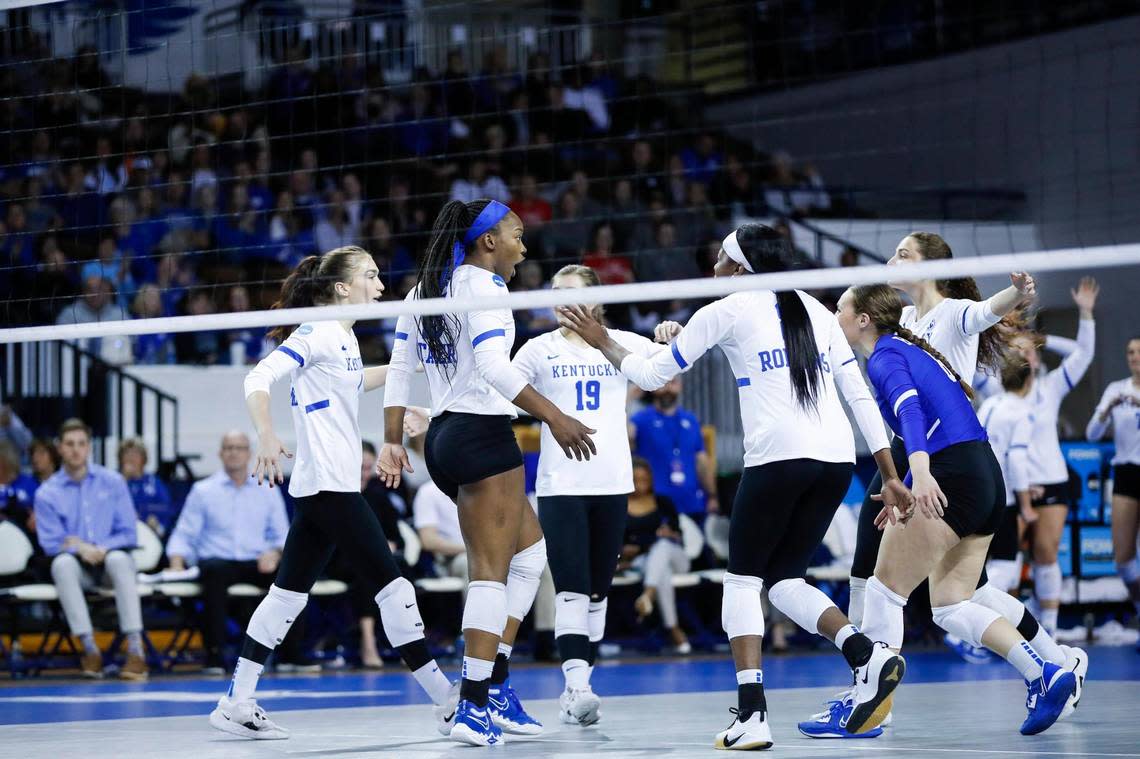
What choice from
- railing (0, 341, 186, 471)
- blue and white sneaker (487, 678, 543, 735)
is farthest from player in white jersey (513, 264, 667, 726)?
railing (0, 341, 186, 471)

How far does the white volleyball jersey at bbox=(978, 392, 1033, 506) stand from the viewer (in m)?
12.2

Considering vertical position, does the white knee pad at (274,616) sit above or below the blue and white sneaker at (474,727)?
above

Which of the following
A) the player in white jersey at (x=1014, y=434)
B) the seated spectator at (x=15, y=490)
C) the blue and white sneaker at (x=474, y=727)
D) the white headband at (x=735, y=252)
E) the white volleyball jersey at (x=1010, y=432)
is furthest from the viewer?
the seated spectator at (x=15, y=490)

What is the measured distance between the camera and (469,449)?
6.37 m

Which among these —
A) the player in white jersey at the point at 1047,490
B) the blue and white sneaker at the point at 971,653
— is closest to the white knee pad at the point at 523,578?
the blue and white sneaker at the point at 971,653

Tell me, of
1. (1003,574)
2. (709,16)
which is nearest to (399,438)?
(1003,574)

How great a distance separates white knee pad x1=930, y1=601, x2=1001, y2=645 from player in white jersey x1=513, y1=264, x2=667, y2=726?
1.72 metres

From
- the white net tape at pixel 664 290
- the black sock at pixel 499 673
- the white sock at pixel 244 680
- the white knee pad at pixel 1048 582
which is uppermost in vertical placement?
the white net tape at pixel 664 290

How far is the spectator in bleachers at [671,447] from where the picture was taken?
13.7 metres

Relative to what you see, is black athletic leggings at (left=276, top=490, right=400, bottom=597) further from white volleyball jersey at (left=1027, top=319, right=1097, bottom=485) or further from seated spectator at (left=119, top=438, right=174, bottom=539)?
white volleyball jersey at (left=1027, top=319, right=1097, bottom=485)

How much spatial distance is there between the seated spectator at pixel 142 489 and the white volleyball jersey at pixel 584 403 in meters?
6.53

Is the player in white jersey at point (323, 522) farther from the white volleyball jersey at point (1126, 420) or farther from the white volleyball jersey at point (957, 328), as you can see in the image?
the white volleyball jersey at point (1126, 420)

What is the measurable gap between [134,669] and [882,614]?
22.1ft

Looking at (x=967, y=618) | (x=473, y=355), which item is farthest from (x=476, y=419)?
(x=967, y=618)
